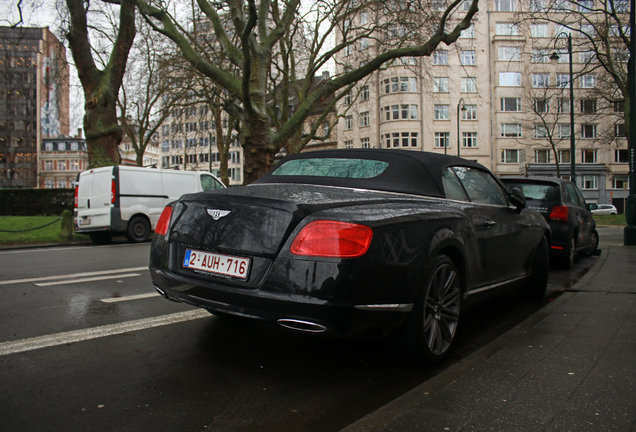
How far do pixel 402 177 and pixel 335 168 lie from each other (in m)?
0.63

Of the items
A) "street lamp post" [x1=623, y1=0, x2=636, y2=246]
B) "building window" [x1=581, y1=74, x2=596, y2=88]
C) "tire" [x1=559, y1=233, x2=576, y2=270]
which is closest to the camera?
"tire" [x1=559, y1=233, x2=576, y2=270]

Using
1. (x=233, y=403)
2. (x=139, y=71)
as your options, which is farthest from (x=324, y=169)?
(x=139, y=71)

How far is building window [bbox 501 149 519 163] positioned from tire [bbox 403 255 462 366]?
57.6 meters

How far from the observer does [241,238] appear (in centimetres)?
322

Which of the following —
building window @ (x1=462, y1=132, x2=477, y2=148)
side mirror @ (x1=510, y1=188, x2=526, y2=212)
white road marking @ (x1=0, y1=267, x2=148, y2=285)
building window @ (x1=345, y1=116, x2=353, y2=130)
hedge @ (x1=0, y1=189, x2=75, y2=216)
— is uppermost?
building window @ (x1=345, y1=116, x2=353, y2=130)

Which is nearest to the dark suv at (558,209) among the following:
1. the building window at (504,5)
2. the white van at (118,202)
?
the white van at (118,202)

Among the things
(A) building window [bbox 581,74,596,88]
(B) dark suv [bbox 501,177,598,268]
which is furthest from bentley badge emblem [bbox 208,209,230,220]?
(A) building window [bbox 581,74,596,88]

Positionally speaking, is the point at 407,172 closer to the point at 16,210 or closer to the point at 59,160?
the point at 16,210

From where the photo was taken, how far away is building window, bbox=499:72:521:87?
58.0 metres

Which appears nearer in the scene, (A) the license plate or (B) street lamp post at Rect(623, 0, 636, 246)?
(A) the license plate

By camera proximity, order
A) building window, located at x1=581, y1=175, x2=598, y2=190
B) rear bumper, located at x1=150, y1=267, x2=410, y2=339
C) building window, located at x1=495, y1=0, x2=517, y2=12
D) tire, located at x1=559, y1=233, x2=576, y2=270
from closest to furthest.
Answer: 1. rear bumper, located at x1=150, y1=267, x2=410, y2=339
2. tire, located at x1=559, y1=233, x2=576, y2=270
3. building window, located at x1=581, y1=175, x2=598, y2=190
4. building window, located at x1=495, y1=0, x2=517, y2=12

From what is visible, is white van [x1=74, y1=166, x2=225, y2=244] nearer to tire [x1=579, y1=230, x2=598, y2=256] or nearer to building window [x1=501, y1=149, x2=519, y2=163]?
tire [x1=579, y1=230, x2=598, y2=256]

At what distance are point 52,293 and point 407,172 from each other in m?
4.29

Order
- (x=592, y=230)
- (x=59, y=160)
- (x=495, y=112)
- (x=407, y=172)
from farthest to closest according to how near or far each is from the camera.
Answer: (x=59, y=160)
(x=495, y=112)
(x=592, y=230)
(x=407, y=172)
